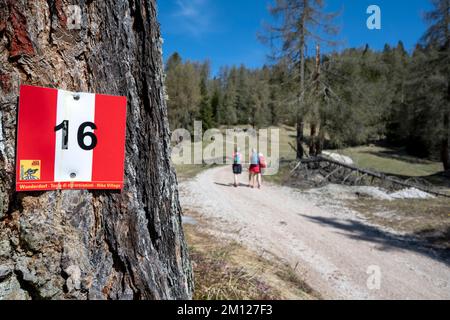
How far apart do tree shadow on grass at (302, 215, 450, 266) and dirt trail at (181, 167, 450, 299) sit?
0.06ft

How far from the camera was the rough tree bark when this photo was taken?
58.9 inches

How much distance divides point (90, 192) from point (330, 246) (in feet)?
18.0

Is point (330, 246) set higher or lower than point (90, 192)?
lower

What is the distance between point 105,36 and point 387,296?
16.0 ft

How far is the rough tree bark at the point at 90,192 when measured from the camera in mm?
1496

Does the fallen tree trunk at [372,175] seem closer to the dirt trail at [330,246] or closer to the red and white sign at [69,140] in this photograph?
the dirt trail at [330,246]

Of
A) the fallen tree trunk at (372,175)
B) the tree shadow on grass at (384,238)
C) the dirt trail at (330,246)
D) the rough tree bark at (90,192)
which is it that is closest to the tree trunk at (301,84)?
the fallen tree trunk at (372,175)

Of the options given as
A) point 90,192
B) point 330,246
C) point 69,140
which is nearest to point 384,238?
point 330,246

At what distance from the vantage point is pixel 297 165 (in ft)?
50.5

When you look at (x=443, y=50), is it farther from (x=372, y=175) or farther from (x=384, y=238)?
(x=384, y=238)

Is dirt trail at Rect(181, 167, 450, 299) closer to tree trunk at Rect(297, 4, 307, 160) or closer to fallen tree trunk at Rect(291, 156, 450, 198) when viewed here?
fallen tree trunk at Rect(291, 156, 450, 198)

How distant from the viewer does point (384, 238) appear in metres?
6.64
